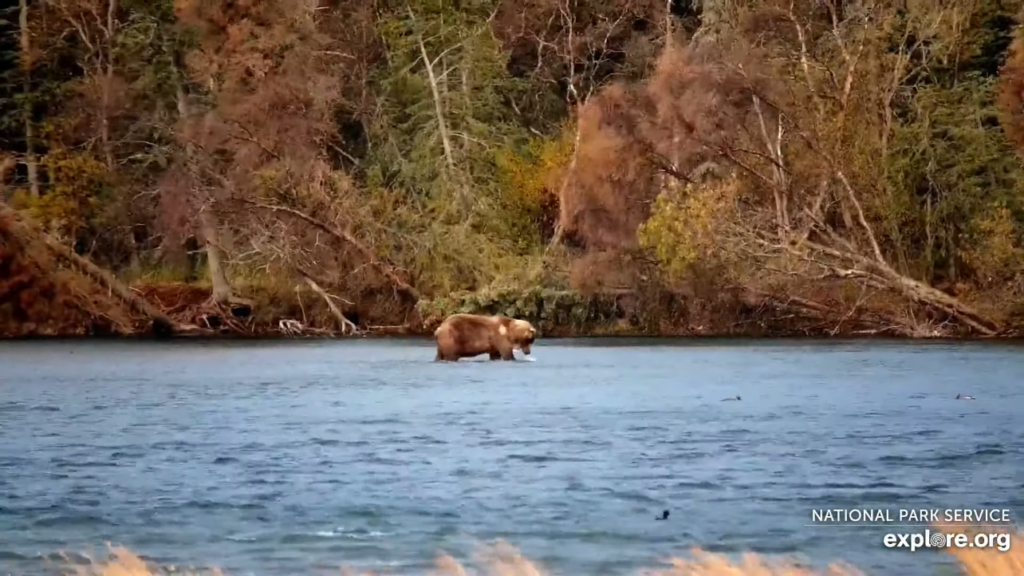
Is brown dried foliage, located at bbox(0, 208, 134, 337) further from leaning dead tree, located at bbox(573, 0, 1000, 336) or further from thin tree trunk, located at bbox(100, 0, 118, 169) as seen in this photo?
leaning dead tree, located at bbox(573, 0, 1000, 336)

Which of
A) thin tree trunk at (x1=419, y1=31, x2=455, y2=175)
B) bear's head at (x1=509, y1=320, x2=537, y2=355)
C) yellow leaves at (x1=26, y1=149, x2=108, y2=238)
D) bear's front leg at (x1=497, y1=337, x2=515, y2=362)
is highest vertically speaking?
thin tree trunk at (x1=419, y1=31, x2=455, y2=175)

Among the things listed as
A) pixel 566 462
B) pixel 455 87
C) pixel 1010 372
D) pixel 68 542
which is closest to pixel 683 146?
pixel 455 87

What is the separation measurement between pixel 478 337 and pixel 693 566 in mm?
26983

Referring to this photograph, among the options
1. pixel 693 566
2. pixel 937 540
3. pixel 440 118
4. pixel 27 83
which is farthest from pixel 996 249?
pixel 693 566

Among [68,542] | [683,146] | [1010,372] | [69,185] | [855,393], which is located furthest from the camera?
[69,185]

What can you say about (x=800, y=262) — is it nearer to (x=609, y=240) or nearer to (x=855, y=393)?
(x=609, y=240)

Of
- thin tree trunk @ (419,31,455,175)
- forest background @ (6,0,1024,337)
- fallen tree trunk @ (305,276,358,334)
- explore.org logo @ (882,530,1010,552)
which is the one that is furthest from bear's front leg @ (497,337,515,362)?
explore.org logo @ (882,530,1010,552)

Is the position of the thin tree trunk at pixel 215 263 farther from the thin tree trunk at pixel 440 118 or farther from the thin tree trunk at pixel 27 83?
the thin tree trunk at pixel 440 118

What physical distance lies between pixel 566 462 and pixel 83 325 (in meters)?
34.6

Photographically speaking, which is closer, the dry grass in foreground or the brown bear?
the dry grass in foreground

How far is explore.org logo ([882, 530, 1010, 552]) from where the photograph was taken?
518 inches

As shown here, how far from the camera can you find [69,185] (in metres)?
55.8

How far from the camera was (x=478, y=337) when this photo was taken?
39188 mm

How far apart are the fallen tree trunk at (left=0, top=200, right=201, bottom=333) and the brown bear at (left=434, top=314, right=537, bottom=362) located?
16.7 metres
